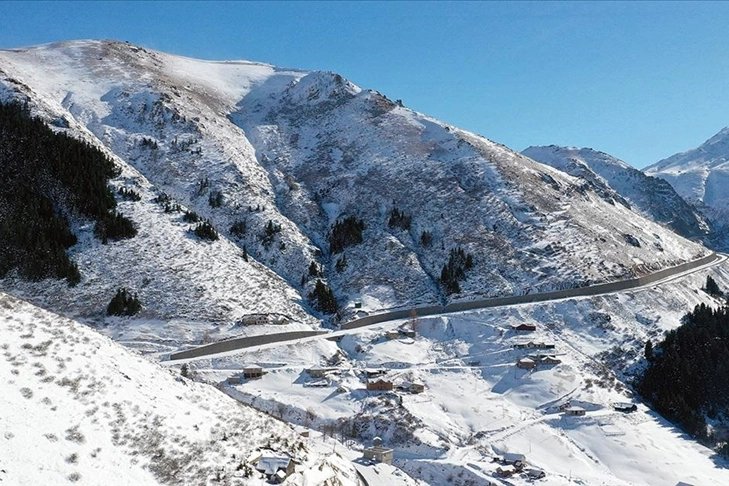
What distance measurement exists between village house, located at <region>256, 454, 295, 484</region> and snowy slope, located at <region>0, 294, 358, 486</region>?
0.37m

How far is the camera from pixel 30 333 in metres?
22.2

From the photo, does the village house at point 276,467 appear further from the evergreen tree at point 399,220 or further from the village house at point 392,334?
the evergreen tree at point 399,220

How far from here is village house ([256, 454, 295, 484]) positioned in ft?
66.4

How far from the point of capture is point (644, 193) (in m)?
172

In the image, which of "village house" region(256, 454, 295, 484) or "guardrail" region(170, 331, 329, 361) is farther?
"guardrail" region(170, 331, 329, 361)

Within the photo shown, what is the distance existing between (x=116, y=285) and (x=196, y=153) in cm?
3813

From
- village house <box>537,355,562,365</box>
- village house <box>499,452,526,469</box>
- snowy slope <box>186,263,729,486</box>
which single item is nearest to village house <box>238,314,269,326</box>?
snowy slope <box>186,263,729,486</box>

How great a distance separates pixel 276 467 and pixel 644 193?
17528 centimetres

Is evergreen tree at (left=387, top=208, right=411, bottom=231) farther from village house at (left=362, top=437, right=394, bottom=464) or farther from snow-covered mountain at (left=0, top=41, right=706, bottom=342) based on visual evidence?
village house at (left=362, top=437, right=394, bottom=464)

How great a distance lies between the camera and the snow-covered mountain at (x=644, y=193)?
150250mm

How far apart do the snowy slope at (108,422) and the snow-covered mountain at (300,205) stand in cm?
2947

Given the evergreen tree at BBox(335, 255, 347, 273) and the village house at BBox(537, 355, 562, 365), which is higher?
the evergreen tree at BBox(335, 255, 347, 273)

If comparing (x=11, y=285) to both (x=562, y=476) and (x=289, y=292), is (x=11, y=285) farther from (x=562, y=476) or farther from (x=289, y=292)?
(x=562, y=476)

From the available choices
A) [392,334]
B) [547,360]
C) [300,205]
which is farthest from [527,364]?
[300,205]
